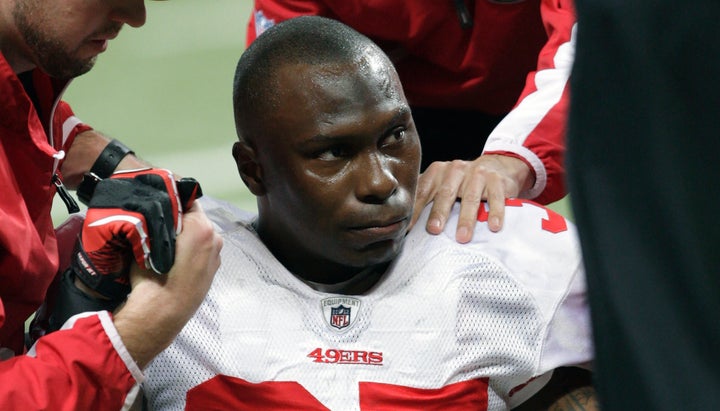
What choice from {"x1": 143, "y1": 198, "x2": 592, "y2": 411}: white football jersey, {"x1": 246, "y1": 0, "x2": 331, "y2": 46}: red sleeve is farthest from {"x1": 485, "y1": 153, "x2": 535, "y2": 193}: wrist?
{"x1": 246, "y1": 0, "x2": 331, "y2": 46}: red sleeve

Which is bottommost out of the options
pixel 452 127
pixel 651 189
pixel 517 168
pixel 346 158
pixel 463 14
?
pixel 452 127

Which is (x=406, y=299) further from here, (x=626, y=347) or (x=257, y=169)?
(x=626, y=347)

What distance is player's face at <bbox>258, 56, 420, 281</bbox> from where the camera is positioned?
162cm

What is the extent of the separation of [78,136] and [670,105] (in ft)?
5.30

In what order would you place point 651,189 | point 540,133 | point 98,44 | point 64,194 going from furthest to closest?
point 540,133, point 64,194, point 98,44, point 651,189

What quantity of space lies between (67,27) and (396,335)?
63 centimetres

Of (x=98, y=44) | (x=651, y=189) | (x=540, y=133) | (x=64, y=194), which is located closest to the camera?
(x=651, y=189)

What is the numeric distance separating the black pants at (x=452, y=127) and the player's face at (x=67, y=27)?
828mm

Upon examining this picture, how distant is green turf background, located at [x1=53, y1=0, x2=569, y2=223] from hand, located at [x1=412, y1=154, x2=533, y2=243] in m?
1.54

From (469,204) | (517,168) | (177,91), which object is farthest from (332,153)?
(177,91)

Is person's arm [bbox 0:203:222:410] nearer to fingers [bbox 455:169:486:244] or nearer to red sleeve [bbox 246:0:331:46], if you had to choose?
fingers [bbox 455:169:486:244]

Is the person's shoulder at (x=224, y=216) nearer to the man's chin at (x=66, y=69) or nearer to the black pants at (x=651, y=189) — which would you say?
the man's chin at (x=66, y=69)

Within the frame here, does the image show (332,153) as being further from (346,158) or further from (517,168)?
(517,168)

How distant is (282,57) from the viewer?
170 centimetres
